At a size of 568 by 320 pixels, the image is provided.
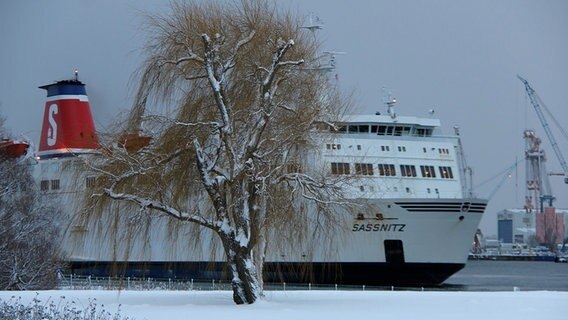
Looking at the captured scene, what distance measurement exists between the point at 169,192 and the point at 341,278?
2543 cm

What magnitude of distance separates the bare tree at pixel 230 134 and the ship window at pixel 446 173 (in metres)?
27.3

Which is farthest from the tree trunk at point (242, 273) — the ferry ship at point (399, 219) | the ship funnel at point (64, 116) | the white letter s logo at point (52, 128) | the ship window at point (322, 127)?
the white letter s logo at point (52, 128)

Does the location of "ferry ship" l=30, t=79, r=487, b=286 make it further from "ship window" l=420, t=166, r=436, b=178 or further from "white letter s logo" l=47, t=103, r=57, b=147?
"white letter s logo" l=47, t=103, r=57, b=147

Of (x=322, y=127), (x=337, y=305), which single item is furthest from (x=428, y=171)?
(x=337, y=305)

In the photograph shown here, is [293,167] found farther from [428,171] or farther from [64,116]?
[64,116]

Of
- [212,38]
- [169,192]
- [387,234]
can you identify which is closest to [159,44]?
[212,38]

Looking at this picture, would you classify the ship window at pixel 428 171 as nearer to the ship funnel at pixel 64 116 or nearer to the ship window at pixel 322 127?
the ship funnel at pixel 64 116

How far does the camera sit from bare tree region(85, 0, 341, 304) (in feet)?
77.0

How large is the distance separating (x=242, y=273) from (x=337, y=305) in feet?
8.00

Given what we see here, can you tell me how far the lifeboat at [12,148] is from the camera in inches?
1851

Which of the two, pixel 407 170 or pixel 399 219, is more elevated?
pixel 407 170

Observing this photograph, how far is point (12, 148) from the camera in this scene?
51625 millimetres

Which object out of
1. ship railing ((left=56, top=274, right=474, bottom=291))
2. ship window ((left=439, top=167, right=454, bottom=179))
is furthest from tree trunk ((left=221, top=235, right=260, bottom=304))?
ship window ((left=439, top=167, right=454, bottom=179))

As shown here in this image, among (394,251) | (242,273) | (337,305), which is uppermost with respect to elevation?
(394,251)
